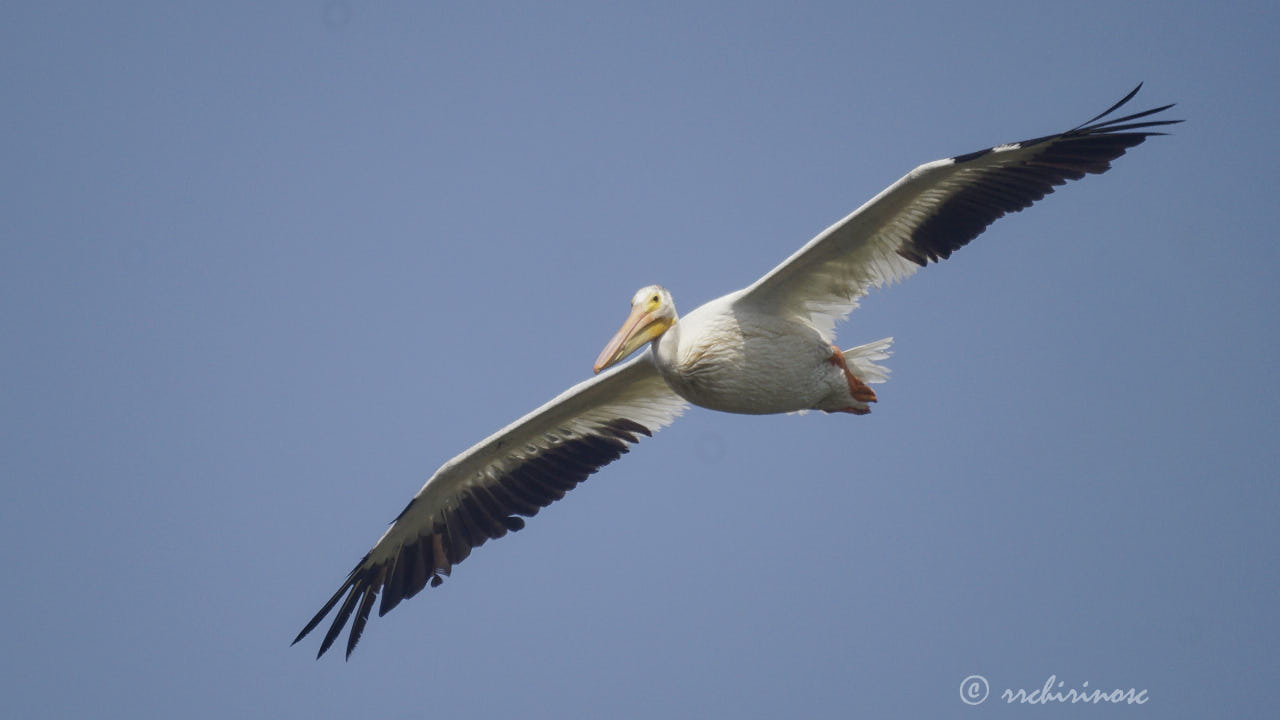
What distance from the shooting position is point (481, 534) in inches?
362

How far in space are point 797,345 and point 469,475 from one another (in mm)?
2604

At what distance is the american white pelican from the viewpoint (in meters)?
7.87

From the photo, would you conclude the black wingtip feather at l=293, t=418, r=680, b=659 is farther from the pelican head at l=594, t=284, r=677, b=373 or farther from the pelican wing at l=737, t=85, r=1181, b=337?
the pelican wing at l=737, t=85, r=1181, b=337

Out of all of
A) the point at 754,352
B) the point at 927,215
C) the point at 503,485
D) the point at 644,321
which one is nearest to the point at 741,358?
the point at 754,352

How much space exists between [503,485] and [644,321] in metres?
1.87

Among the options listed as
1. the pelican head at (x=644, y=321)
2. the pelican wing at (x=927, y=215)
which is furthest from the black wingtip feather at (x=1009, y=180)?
the pelican head at (x=644, y=321)

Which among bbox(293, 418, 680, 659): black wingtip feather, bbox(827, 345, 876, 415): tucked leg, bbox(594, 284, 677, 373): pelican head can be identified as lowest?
bbox(293, 418, 680, 659): black wingtip feather

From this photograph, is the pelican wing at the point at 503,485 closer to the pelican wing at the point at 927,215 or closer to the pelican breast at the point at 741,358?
the pelican breast at the point at 741,358

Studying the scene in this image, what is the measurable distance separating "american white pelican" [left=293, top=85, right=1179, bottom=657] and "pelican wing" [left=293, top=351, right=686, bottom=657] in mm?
10

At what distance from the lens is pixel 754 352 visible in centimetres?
810

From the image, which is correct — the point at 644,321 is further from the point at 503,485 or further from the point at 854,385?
the point at 503,485

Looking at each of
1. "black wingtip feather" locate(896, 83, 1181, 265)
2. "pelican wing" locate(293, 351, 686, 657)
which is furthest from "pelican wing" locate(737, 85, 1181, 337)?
"pelican wing" locate(293, 351, 686, 657)

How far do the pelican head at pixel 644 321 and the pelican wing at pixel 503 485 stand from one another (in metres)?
0.85

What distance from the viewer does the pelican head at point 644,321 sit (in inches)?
318
